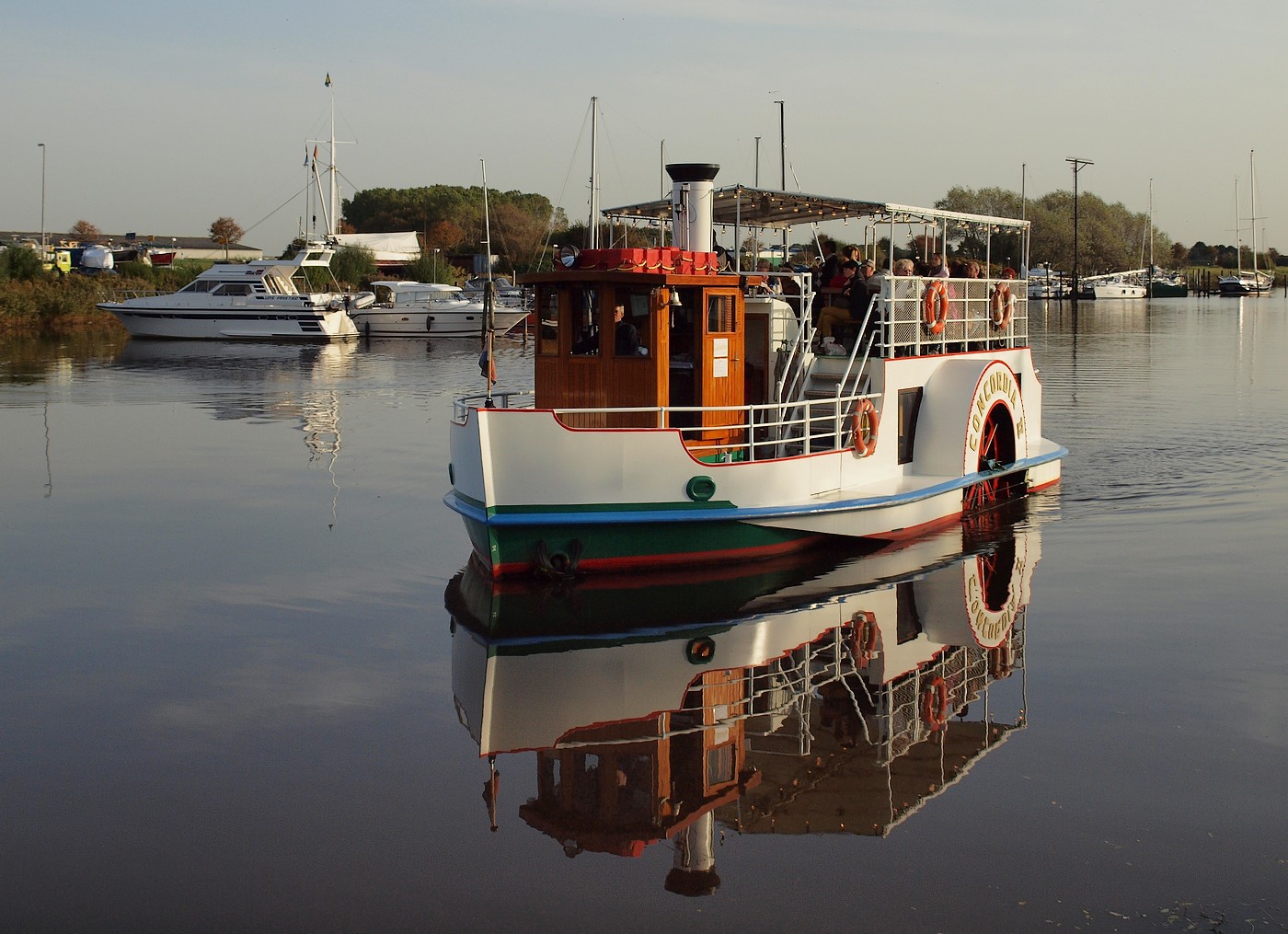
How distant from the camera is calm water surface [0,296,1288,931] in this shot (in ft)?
22.9

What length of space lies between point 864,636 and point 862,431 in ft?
13.3

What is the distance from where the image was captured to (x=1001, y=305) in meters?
19.7

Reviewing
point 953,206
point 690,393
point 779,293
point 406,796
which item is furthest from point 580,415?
point 953,206

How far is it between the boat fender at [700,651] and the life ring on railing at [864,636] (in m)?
1.23

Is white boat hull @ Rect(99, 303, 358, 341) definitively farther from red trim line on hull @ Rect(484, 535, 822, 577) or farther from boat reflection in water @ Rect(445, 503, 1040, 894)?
red trim line on hull @ Rect(484, 535, 822, 577)

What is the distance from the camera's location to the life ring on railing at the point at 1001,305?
19625 mm

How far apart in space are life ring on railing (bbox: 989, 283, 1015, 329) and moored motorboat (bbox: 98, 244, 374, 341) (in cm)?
4508

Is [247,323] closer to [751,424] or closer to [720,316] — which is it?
[720,316]

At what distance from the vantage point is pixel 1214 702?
9875mm

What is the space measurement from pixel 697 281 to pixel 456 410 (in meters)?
3.03

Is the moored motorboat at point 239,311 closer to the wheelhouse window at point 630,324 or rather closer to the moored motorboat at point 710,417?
the moored motorboat at point 710,417

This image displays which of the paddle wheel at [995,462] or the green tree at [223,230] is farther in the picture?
the green tree at [223,230]

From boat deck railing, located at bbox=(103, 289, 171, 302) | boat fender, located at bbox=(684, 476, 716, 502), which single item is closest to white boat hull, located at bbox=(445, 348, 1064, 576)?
boat fender, located at bbox=(684, 476, 716, 502)

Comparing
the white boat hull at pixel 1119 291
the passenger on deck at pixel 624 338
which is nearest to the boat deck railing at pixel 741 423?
the passenger on deck at pixel 624 338
